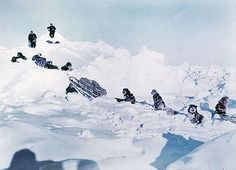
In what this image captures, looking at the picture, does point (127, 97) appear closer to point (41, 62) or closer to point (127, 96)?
point (127, 96)

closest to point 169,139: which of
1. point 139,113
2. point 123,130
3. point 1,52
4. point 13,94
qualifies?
point 123,130

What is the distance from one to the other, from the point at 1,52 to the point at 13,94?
16.6ft

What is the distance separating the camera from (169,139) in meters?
10.1

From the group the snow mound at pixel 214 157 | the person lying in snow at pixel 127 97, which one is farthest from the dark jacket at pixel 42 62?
the snow mound at pixel 214 157

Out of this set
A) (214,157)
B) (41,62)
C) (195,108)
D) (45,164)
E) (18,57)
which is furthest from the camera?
(41,62)

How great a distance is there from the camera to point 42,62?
1794 centimetres

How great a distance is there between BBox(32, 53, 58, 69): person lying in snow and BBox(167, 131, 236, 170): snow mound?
10.1 meters

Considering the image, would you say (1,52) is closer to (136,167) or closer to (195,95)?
(195,95)

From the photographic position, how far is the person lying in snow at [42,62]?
57.5ft

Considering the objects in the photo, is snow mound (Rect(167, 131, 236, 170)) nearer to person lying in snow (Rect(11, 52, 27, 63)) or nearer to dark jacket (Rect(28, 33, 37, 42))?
person lying in snow (Rect(11, 52, 27, 63))

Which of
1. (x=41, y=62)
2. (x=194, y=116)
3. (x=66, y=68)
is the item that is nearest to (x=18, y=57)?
(x=41, y=62)

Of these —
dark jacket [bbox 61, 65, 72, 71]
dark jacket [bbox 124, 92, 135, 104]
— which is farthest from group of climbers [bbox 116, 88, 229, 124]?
dark jacket [bbox 61, 65, 72, 71]

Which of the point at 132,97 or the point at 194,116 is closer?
the point at 194,116

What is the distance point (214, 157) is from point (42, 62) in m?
11.2
